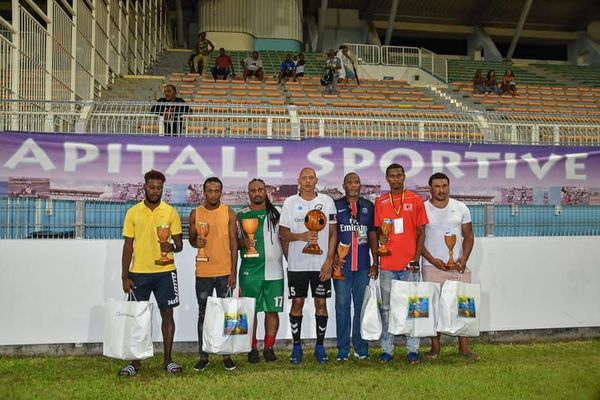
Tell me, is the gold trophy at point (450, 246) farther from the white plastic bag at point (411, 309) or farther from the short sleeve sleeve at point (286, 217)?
the short sleeve sleeve at point (286, 217)

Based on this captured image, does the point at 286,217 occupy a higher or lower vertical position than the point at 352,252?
higher

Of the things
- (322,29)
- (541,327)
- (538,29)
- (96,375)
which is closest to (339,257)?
(96,375)

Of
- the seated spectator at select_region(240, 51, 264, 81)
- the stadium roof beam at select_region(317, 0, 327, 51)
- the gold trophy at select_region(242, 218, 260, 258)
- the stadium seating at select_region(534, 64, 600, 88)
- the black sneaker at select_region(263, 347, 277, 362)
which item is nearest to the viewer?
the gold trophy at select_region(242, 218, 260, 258)

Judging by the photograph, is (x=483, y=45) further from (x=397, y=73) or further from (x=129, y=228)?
(x=129, y=228)

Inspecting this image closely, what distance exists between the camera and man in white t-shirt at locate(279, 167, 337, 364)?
5309 mm

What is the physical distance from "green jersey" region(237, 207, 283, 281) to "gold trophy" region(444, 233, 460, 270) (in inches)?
60.2

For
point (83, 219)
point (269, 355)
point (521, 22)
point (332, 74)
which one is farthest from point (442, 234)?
point (521, 22)

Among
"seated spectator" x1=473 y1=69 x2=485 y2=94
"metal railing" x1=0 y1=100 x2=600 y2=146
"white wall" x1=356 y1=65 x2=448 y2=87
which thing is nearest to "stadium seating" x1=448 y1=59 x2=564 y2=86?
"white wall" x1=356 y1=65 x2=448 y2=87

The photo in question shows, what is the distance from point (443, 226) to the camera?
5.54 meters

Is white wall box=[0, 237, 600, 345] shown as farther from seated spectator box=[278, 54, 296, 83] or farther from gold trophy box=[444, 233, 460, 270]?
seated spectator box=[278, 54, 296, 83]

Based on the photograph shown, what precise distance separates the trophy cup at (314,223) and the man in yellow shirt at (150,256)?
112 cm

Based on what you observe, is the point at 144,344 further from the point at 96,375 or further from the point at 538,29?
the point at 538,29

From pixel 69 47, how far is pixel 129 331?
864 centimetres

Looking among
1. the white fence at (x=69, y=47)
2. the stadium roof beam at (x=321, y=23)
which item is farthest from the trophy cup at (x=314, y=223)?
the stadium roof beam at (x=321, y=23)
